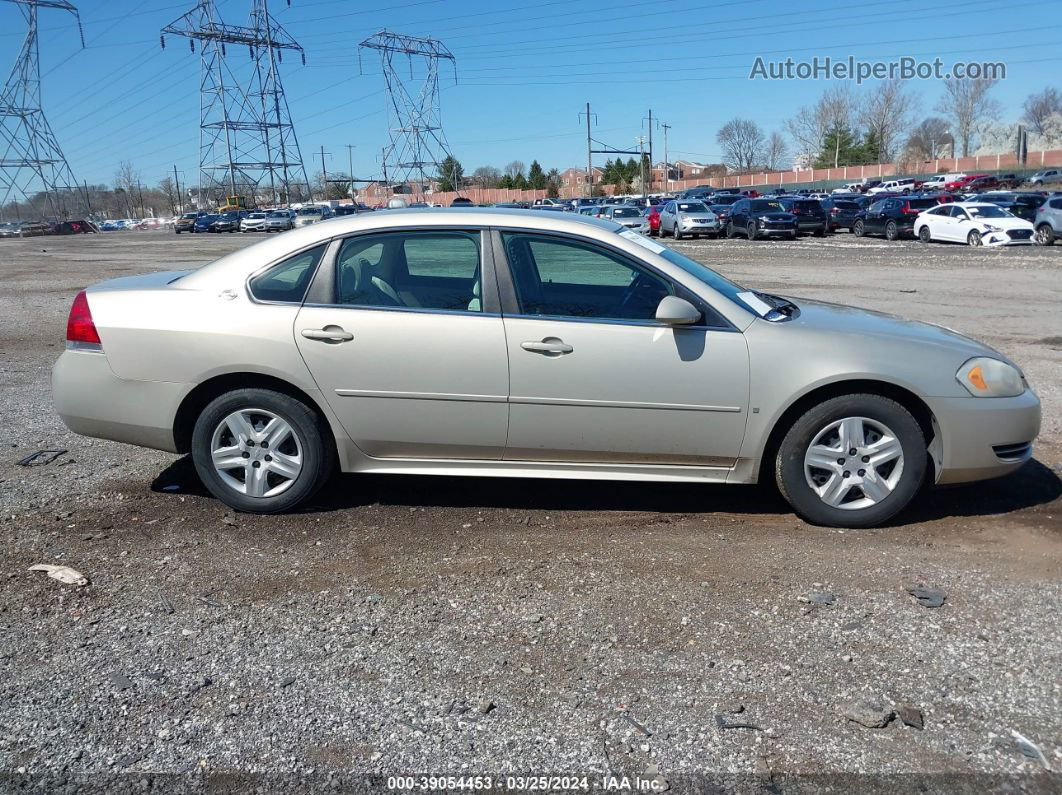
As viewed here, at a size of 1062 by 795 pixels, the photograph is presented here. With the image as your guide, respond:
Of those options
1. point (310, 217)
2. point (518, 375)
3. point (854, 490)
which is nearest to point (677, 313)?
point (518, 375)

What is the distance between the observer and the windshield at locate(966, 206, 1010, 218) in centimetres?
2839

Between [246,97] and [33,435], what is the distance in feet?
252

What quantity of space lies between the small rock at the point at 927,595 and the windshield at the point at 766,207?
34258 millimetres

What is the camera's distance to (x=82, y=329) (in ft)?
15.7

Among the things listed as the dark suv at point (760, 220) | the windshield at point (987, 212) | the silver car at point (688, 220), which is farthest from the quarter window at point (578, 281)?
the silver car at point (688, 220)

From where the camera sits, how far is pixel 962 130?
9962 cm

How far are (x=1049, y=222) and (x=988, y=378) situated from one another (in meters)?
26.0

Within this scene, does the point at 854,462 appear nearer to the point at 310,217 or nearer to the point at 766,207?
the point at 310,217

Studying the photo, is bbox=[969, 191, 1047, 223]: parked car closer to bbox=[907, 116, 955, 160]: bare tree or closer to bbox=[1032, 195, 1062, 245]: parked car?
bbox=[1032, 195, 1062, 245]: parked car

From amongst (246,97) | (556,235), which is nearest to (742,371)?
(556,235)

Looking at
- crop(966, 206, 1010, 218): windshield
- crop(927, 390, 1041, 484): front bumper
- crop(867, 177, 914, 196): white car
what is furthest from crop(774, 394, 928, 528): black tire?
crop(867, 177, 914, 196): white car

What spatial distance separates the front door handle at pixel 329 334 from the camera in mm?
4551

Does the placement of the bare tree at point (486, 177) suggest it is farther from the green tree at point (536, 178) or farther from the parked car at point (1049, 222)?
the parked car at point (1049, 222)

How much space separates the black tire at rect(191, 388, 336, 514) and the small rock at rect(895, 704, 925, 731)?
3.00m
